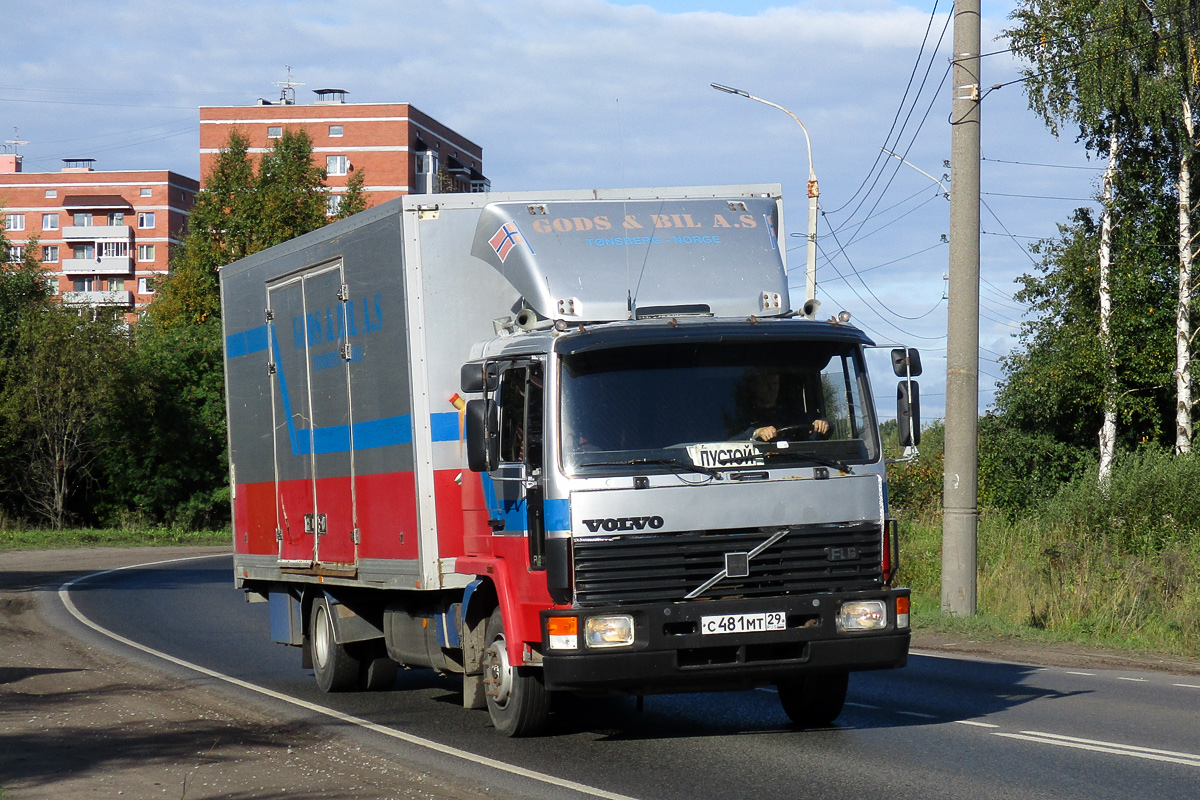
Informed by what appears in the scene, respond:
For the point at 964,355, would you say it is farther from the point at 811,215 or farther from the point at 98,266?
the point at 98,266

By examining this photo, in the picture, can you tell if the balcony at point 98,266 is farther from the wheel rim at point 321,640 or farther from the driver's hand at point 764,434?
the driver's hand at point 764,434

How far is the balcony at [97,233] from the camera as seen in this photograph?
116 m

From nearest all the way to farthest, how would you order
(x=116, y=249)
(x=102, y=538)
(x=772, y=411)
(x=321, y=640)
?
(x=772, y=411), (x=321, y=640), (x=102, y=538), (x=116, y=249)

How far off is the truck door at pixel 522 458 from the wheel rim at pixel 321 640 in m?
3.67

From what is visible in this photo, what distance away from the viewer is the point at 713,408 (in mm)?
8438

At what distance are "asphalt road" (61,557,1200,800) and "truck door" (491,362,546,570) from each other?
54.6 inches

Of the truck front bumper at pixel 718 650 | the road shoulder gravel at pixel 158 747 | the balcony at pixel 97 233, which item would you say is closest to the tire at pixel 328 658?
the road shoulder gravel at pixel 158 747

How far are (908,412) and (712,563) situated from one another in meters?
1.67

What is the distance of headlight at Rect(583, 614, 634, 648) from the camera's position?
803 cm

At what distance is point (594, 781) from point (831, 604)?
5.72 feet

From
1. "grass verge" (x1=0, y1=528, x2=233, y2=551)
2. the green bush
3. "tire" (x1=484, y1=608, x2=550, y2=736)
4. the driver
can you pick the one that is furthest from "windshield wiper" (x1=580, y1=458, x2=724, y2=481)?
"grass verge" (x1=0, y1=528, x2=233, y2=551)

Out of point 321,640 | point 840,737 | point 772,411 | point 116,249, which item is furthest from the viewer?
point 116,249

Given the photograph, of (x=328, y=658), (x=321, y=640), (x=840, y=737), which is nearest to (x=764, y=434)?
(x=840, y=737)

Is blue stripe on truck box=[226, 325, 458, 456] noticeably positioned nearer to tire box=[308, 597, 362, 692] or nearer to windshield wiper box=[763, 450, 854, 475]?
tire box=[308, 597, 362, 692]
